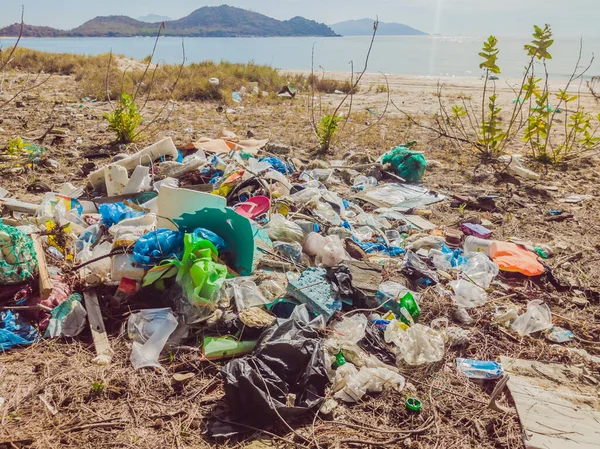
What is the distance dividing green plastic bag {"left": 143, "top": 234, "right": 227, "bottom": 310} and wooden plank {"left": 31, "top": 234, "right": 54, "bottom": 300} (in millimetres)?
551

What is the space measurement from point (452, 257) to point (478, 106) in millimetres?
8645

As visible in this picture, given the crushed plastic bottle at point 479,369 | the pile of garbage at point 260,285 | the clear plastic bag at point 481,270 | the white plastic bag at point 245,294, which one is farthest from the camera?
the clear plastic bag at point 481,270

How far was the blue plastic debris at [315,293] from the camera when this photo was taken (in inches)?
107

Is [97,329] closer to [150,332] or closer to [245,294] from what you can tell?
[150,332]

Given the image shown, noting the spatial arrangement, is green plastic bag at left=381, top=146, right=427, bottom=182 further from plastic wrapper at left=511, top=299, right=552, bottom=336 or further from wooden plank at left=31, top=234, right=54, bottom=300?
wooden plank at left=31, top=234, right=54, bottom=300

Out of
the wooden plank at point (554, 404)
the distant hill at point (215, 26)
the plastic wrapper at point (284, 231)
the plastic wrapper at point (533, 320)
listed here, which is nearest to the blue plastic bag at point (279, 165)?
the plastic wrapper at point (284, 231)

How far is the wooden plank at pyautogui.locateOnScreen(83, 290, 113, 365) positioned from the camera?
238 cm

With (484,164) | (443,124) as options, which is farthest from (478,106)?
(484,164)

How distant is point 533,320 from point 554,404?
0.71m

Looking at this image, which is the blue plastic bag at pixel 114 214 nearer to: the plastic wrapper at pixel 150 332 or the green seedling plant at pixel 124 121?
the plastic wrapper at pixel 150 332

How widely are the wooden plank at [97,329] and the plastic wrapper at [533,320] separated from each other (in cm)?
260

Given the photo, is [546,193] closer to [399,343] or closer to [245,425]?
[399,343]

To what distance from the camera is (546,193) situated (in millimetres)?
5355

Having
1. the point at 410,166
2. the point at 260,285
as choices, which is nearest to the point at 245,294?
the point at 260,285
